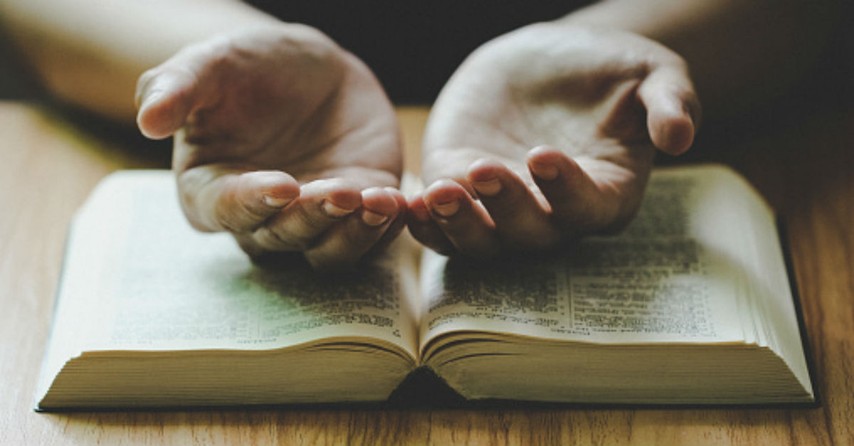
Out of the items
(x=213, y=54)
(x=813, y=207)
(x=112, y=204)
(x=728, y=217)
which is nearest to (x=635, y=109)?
(x=728, y=217)

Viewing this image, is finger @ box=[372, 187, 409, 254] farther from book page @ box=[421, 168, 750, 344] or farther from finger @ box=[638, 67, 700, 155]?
finger @ box=[638, 67, 700, 155]

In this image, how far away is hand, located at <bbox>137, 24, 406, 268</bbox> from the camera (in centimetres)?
74

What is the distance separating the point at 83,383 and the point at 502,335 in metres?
0.32

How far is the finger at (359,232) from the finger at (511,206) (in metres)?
0.07

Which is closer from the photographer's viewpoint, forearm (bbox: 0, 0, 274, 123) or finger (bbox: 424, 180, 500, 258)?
finger (bbox: 424, 180, 500, 258)

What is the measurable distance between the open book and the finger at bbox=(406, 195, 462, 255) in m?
0.03

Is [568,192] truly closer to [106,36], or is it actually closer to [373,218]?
[373,218]

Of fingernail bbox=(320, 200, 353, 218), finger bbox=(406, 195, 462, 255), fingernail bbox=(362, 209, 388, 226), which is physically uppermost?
fingernail bbox=(320, 200, 353, 218)

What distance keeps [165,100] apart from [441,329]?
270 millimetres

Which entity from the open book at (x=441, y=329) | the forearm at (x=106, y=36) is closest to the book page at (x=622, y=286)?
the open book at (x=441, y=329)

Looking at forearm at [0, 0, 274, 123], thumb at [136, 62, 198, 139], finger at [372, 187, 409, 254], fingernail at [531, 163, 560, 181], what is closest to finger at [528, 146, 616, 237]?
fingernail at [531, 163, 560, 181]

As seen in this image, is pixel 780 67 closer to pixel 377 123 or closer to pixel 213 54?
pixel 377 123

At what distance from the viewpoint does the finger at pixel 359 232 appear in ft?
2.41

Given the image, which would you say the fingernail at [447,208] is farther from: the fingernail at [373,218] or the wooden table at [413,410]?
the wooden table at [413,410]
